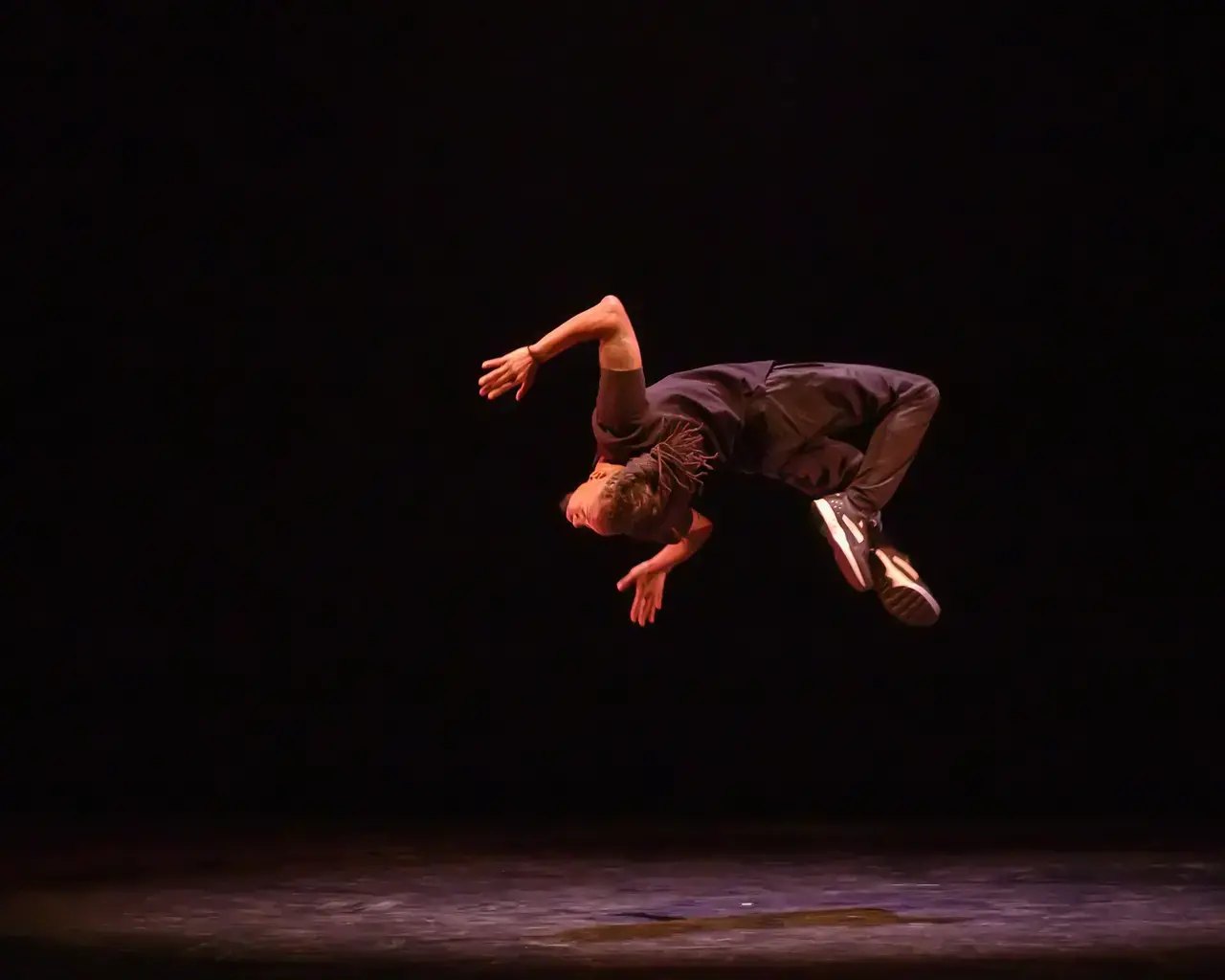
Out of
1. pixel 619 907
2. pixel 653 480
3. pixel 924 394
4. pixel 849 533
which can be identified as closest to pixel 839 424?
pixel 924 394

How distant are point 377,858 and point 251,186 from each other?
2.18 m

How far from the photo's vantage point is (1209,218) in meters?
5.54

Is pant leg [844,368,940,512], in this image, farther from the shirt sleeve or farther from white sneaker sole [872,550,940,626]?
the shirt sleeve

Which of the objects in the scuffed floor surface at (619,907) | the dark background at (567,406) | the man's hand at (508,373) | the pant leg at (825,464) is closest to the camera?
the scuffed floor surface at (619,907)

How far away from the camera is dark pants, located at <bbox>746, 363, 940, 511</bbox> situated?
4445 millimetres

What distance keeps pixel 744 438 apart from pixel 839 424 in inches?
9.9

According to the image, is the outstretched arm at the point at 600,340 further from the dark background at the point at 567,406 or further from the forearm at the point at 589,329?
the dark background at the point at 567,406

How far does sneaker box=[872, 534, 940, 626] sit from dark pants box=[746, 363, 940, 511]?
124 millimetres

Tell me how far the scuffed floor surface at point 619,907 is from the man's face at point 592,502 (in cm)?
90

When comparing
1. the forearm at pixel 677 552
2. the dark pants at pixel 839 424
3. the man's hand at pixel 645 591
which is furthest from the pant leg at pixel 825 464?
the man's hand at pixel 645 591

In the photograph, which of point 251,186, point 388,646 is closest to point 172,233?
point 251,186

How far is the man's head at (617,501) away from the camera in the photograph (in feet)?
13.8

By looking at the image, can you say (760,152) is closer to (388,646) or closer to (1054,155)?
(1054,155)

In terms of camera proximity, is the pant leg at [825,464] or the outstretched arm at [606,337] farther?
the pant leg at [825,464]
